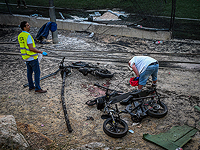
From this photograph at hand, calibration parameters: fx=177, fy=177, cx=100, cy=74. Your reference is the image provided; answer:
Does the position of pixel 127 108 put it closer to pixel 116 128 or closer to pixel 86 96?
pixel 116 128

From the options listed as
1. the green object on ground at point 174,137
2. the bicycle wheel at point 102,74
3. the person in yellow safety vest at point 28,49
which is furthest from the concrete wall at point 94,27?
the green object on ground at point 174,137

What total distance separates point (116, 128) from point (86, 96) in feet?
6.22

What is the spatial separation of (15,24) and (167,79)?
485 inches

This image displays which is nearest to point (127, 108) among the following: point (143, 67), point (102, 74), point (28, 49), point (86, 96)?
point (143, 67)

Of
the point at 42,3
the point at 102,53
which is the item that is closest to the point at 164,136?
the point at 102,53

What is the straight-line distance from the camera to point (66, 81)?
6871 mm

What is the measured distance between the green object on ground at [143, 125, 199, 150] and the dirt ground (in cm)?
11

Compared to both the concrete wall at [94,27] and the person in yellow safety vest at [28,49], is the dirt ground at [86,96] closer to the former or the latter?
the person in yellow safety vest at [28,49]

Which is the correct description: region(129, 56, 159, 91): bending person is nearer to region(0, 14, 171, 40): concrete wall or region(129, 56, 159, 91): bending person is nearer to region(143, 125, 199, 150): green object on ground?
region(143, 125, 199, 150): green object on ground

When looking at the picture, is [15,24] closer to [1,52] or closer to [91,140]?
[1,52]

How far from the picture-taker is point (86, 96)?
596 cm

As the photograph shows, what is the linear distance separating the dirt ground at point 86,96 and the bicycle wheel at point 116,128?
0.15 m

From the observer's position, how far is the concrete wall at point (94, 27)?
11.5m

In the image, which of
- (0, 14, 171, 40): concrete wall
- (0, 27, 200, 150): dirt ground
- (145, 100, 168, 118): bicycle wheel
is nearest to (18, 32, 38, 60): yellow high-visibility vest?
(0, 27, 200, 150): dirt ground
